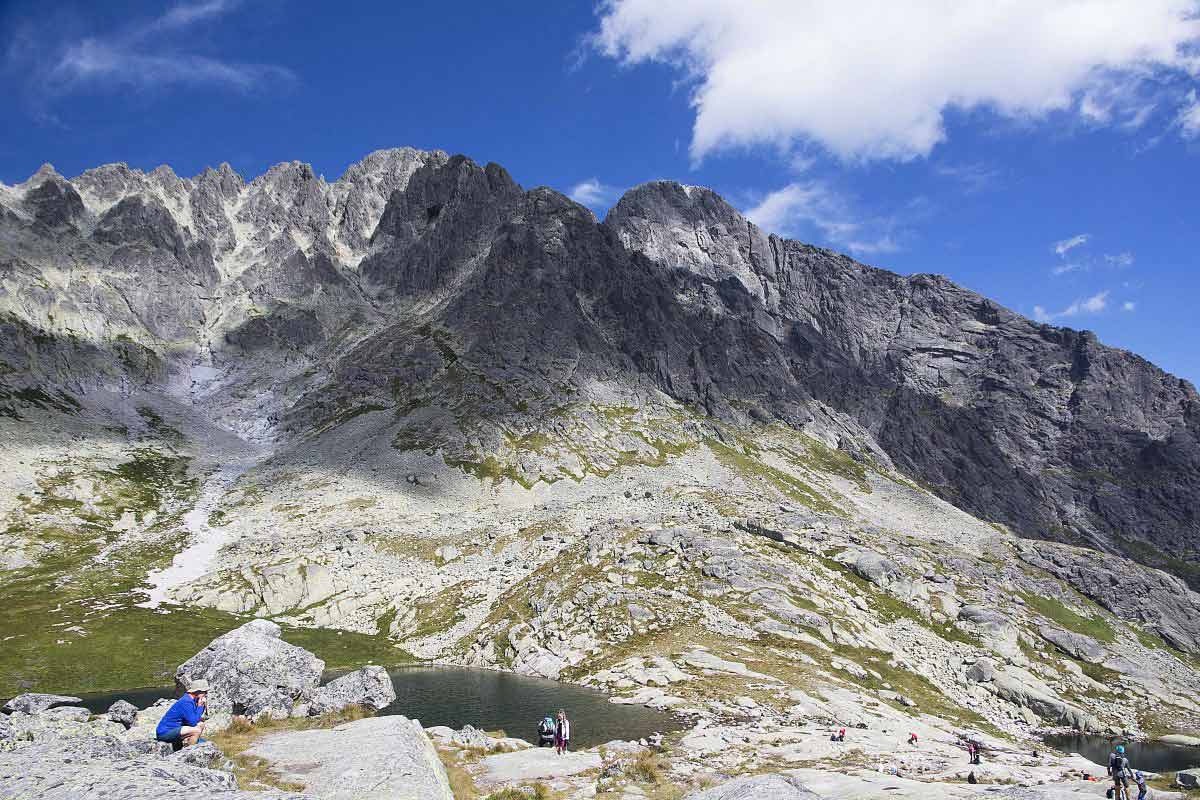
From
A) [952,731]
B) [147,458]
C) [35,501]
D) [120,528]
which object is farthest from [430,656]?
[147,458]

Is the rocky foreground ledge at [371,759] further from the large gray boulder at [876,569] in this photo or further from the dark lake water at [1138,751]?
the large gray boulder at [876,569]

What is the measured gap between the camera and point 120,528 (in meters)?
117

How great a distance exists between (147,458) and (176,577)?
76.5 m

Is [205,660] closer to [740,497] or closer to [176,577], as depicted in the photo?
[176,577]

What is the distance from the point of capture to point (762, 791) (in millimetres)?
15766

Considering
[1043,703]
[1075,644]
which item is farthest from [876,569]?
[1043,703]

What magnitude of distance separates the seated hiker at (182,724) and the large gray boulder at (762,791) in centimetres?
1441

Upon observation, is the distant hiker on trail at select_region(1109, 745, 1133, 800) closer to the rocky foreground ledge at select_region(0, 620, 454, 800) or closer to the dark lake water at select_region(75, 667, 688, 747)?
the rocky foreground ledge at select_region(0, 620, 454, 800)

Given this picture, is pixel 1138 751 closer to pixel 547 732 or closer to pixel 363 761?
pixel 547 732

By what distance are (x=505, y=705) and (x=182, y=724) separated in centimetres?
3801

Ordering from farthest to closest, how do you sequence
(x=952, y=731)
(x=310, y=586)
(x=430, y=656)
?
(x=310, y=586) → (x=430, y=656) → (x=952, y=731)

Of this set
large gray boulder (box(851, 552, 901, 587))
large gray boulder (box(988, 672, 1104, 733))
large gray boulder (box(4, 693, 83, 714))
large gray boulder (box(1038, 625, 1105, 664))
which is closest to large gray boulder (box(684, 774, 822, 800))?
large gray boulder (box(4, 693, 83, 714))

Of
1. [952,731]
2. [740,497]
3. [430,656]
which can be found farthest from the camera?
[740,497]

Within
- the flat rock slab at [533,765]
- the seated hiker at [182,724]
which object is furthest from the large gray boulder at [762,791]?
the seated hiker at [182,724]
